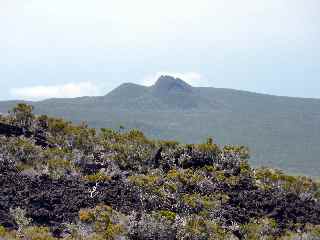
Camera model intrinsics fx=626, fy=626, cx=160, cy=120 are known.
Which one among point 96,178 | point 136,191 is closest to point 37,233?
point 136,191

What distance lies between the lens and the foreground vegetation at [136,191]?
35250 millimetres

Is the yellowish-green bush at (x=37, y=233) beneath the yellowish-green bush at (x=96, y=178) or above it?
beneath

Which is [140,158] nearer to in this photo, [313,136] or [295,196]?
[295,196]

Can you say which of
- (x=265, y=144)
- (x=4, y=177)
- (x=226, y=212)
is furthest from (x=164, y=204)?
(x=265, y=144)

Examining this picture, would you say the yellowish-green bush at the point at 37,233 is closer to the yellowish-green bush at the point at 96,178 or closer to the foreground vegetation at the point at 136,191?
the foreground vegetation at the point at 136,191

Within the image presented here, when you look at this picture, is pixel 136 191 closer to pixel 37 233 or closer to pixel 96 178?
pixel 96 178

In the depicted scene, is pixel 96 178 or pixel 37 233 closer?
pixel 37 233

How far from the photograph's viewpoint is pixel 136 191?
40531 mm

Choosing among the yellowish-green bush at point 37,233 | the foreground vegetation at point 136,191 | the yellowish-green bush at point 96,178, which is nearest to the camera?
the yellowish-green bush at point 37,233

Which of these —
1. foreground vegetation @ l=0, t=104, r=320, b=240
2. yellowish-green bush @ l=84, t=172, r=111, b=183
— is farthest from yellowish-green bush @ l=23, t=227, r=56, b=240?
yellowish-green bush @ l=84, t=172, r=111, b=183

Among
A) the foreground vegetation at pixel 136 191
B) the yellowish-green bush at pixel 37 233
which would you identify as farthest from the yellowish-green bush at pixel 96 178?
the yellowish-green bush at pixel 37 233

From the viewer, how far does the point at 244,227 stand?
37.4 m

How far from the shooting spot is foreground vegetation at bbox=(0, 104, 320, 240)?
35.2 m

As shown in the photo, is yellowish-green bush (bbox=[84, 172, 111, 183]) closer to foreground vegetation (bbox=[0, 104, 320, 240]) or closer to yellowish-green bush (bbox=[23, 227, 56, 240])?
foreground vegetation (bbox=[0, 104, 320, 240])
